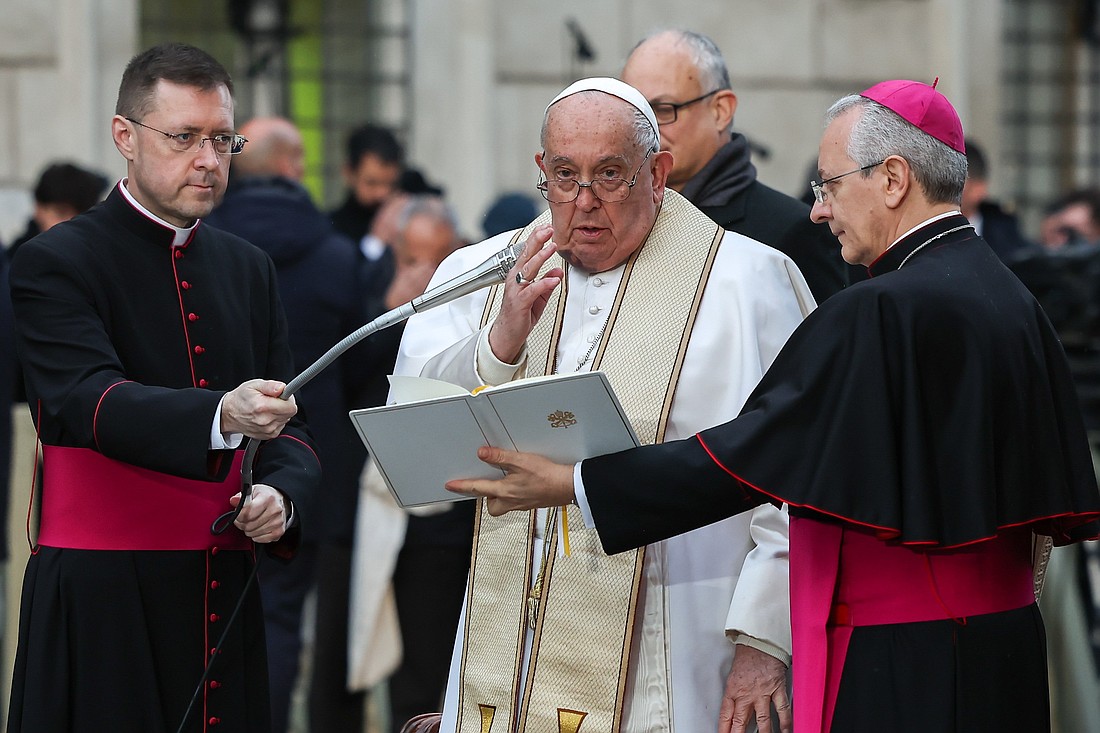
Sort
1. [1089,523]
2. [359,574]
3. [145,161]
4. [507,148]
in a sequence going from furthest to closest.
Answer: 1. [507,148]
2. [359,574]
3. [145,161]
4. [1089,523]

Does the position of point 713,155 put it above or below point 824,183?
above

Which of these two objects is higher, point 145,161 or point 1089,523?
point 145,161

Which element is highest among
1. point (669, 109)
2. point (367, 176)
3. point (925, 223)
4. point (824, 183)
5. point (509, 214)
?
point (367, 176)

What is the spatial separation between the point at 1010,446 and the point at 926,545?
26 cm

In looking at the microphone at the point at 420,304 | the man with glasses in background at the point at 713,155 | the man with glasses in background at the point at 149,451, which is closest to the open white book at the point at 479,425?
the microphone at the point at 420,304

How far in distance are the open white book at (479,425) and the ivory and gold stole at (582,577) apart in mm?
319

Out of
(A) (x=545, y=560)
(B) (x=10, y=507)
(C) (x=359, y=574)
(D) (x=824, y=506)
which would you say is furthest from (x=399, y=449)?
(B) (x=10, y=507)

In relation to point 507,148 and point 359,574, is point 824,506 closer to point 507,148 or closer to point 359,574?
point 359,574

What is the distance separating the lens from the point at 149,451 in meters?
3.37

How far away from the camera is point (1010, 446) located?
3.15 meters

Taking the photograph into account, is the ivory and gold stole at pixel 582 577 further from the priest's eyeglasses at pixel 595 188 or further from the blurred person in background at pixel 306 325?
the blurred person in background at pixel 306 325

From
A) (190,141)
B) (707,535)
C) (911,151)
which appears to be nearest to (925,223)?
(911,151)

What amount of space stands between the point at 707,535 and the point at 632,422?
0.30 metres

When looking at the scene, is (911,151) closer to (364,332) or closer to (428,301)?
(428,301)
